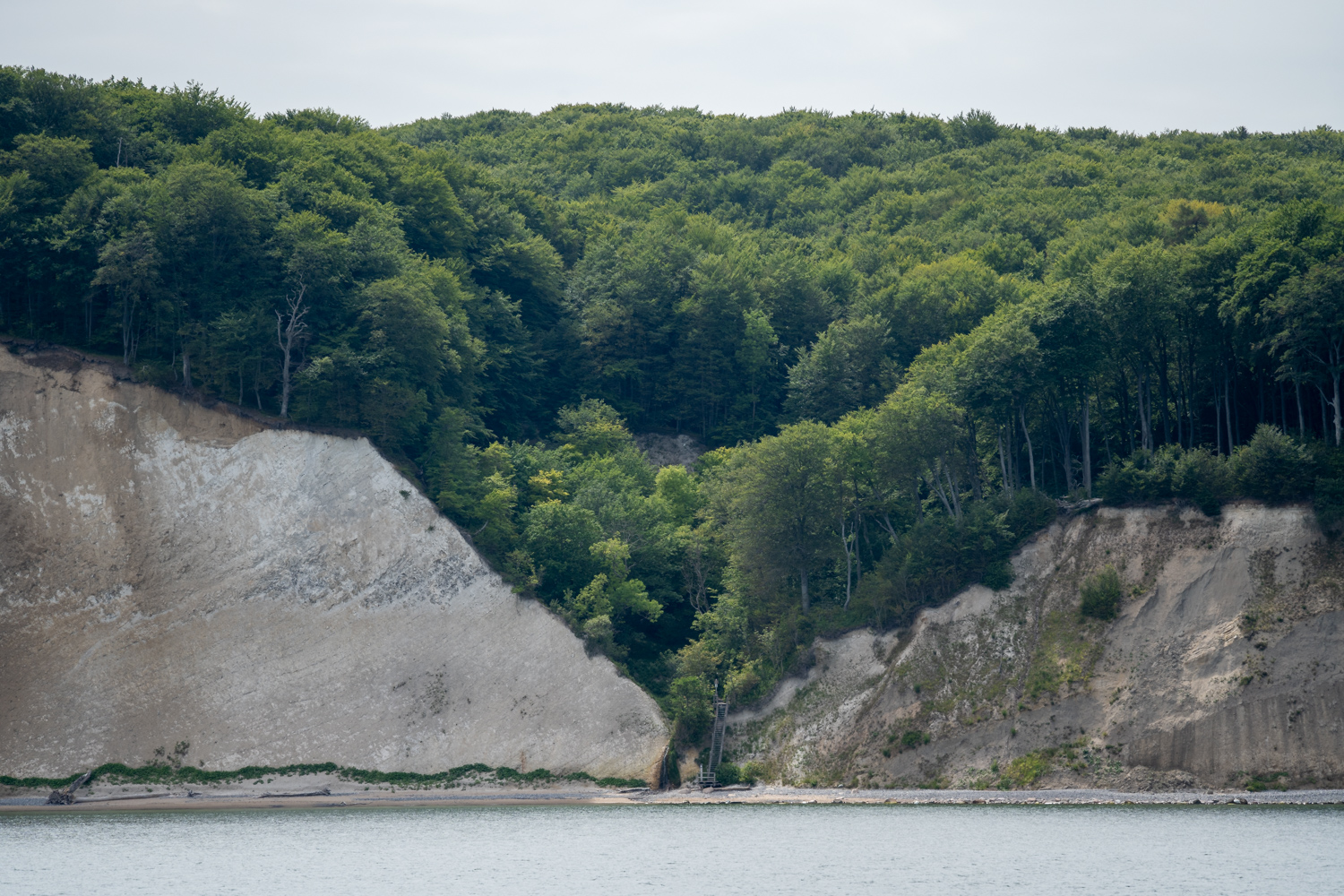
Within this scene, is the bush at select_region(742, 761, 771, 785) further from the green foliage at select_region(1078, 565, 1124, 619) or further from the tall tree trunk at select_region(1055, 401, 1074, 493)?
the tall tree trunk at select_region(1055, 401, 1074, 493)

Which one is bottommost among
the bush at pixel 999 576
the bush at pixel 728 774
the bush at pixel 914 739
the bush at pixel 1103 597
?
the bush at pixel 728 774

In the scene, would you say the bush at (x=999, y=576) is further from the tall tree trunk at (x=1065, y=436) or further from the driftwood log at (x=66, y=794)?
the driftwood log at (x=66, y=794)

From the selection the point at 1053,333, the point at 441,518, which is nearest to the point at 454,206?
the point at 441,518

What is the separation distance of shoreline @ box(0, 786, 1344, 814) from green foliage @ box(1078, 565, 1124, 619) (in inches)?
293

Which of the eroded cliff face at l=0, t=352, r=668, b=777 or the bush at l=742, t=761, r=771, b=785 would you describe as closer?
the bush at l=742, t=761, r=771, b=785

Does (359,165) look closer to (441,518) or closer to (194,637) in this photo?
(441,518)

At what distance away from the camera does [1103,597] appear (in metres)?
49.8

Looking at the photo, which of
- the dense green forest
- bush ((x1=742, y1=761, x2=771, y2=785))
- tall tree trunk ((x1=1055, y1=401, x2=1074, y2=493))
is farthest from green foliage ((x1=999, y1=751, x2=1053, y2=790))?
tall tree trunk ((x1=1055, y1=401, x2=1074, y2=493))

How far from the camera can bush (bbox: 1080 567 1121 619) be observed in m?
49.7

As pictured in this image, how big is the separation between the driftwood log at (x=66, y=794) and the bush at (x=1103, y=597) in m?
41.6

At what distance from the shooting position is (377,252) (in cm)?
6412

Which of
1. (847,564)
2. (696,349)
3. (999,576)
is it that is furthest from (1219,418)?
(696,349)

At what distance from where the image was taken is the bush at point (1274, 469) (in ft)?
157

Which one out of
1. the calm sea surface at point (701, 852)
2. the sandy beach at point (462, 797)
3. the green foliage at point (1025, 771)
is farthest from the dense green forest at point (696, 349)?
the calm sea surface at point (701, 852)
